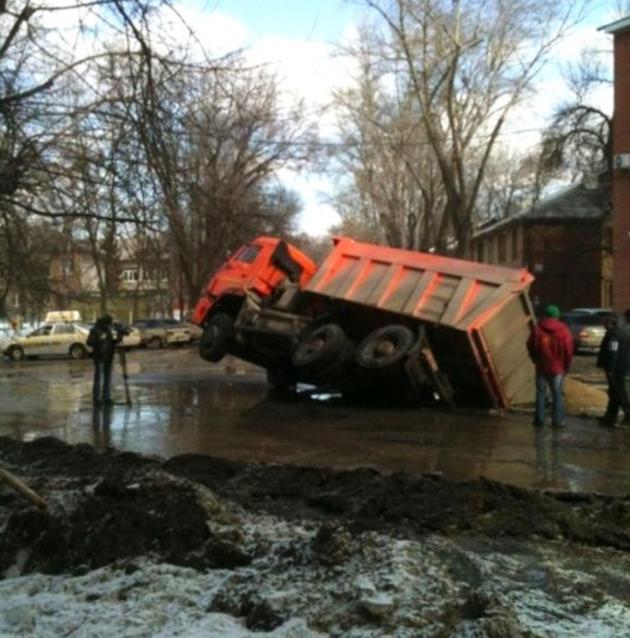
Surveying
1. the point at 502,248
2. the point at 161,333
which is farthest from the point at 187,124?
the point at 502,248

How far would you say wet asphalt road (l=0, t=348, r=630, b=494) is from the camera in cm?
1001

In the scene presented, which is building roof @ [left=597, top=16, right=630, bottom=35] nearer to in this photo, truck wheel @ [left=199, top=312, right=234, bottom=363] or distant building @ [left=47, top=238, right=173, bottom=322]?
truck wheel @ [left=199, top=312, right=234, bottom=363]

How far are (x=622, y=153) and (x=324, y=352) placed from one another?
23.4 m

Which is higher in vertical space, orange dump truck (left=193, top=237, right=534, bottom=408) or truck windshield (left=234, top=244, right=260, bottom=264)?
truck windshield (left=234, top=244, right=260, bottom=264)

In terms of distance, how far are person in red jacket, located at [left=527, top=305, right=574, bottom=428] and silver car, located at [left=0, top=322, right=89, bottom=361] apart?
2757cm

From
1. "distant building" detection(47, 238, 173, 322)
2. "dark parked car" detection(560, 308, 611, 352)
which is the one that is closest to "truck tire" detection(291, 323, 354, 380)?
"distant building" detection(47, 238, 173, 322)

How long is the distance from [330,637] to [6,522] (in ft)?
10.4

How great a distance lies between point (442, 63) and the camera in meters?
35.0

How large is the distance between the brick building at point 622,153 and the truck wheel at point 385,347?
22389 mm

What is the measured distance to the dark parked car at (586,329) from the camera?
32.8 metres

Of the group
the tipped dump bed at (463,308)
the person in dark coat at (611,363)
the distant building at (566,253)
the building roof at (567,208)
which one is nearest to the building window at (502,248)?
the building roof at (567,208)

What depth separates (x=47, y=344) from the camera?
37844mm

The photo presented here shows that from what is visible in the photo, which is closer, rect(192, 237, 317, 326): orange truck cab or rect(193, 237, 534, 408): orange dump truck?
rect(193, 237, 534, 408): orange dump truck

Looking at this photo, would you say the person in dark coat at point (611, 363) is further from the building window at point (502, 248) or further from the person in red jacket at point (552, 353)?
the building window at point (502, 248)
